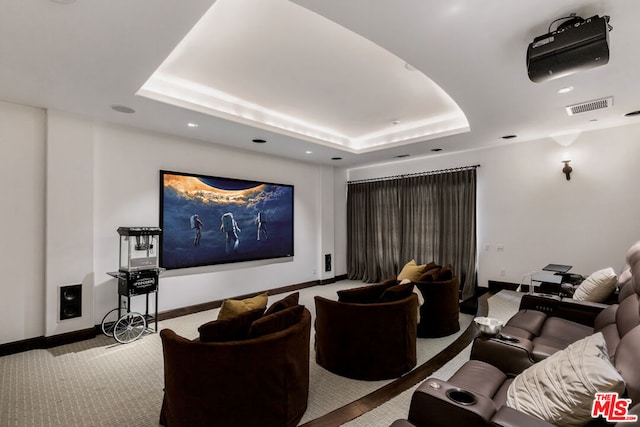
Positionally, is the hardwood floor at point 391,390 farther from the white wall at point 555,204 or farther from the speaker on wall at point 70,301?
the speaker on wall at point 70,301

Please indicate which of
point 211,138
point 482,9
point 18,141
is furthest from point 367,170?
point 18,141

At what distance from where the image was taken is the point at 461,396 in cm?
148

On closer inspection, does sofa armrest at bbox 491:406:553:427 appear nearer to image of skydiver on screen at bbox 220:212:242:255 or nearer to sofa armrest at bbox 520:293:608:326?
sofa armrest at bbox 520:293:608:326

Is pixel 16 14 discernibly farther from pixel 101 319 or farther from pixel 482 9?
pixel 101 319

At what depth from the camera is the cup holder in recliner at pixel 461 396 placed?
1.44 meters

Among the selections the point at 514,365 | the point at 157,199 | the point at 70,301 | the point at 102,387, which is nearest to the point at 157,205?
the point at 157,199

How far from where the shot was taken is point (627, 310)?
7.24 feet

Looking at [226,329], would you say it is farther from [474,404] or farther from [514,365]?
[514,365]

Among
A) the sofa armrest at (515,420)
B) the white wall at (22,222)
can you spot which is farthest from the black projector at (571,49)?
the white wall at (22,222)

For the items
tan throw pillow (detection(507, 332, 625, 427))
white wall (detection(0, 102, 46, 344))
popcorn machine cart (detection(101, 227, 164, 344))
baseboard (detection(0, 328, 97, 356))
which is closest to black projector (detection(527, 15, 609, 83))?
tan throw pillow (detection(507, 332, 625, 427))

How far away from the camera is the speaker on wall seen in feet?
11.8

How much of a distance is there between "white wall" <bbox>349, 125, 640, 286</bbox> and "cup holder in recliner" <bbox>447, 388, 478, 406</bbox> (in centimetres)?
451

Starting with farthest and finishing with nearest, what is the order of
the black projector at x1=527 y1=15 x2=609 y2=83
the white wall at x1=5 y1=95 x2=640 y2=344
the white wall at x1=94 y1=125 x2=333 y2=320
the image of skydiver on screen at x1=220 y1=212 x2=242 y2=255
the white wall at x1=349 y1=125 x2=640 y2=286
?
the image of skydiver on screen at x1=220 y1=212 x2=242 y2=255 < the white wall at x1=349 y1=125 x2=640 y2=286 < the white wall at x1=94 y1=125 x2=333 y2=320 < the white wall at x1=5 y1=95 x2=640 y2=344 < the black projector at x1=527 y1=15 x2=609 y2=83

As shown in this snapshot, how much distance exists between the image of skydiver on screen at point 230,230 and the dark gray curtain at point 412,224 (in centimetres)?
308
